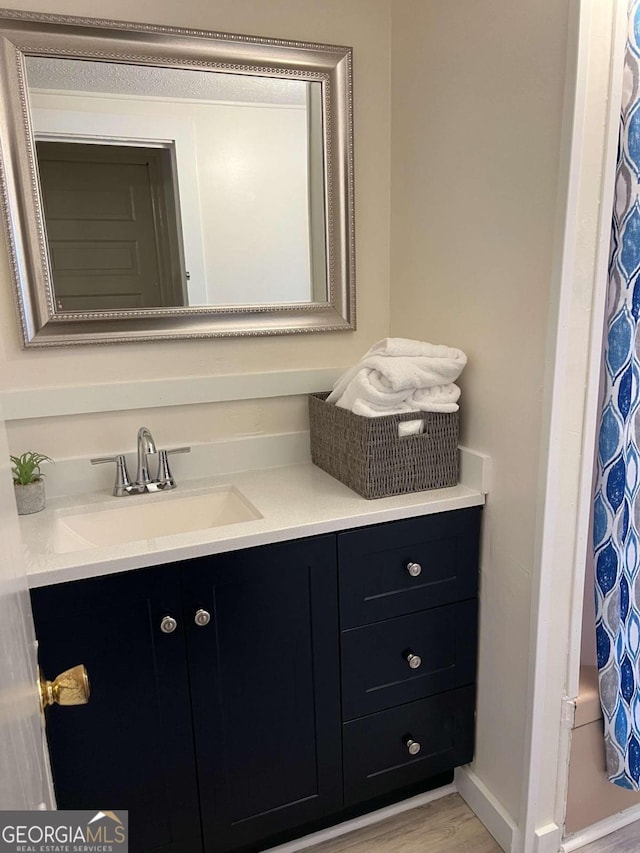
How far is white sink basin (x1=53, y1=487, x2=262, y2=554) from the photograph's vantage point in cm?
151

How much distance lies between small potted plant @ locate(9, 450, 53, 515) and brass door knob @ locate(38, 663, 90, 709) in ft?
2.68

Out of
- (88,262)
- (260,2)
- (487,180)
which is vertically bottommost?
(88,262)

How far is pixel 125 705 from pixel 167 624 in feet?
0.64

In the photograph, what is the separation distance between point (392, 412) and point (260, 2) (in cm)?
109

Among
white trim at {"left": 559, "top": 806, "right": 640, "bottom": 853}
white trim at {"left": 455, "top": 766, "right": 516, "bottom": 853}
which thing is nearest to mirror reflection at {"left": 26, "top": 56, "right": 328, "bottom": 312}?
white trim at {"left": 455, "top": 766, "right": 516, "bottom": 853}

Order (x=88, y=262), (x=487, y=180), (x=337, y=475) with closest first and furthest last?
(x=487, y=180), (x=88, y=262), (x=337, y=475)

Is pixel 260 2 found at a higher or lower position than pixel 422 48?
higher

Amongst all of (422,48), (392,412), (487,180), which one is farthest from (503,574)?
(422,48)

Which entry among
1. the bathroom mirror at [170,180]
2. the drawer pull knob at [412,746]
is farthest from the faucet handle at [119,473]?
the drawer pull knob at [412,746]

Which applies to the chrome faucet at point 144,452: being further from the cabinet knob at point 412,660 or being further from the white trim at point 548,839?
the white trim at point 548,839

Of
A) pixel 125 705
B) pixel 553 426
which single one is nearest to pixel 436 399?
pixel 553 426

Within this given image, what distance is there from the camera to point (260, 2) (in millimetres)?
1572

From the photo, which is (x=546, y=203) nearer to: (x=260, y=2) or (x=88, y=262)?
(x=260, y=2)

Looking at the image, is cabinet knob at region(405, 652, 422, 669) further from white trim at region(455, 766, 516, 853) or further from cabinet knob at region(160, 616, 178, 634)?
cabinet knob at region(160, 616, 178, 634)
